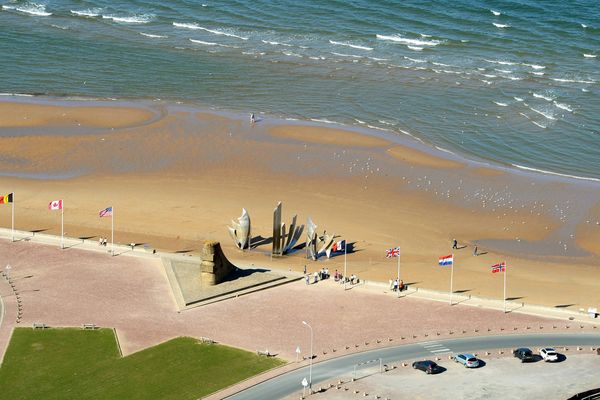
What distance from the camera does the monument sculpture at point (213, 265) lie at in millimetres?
111000

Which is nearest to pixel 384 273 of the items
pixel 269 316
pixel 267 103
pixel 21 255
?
pixel 269 316

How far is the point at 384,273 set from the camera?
388 feet

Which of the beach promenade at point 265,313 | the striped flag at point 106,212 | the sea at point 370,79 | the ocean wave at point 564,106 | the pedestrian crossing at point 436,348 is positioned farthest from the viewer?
the ocean wave at point 564,106

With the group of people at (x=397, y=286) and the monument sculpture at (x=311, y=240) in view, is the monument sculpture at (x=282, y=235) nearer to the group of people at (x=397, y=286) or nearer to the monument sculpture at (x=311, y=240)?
the monument sculpture at (x=311, y=240)

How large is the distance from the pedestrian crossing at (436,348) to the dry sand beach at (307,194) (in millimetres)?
13084

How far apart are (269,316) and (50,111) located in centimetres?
6375

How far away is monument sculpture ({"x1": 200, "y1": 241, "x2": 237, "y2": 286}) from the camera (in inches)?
4370

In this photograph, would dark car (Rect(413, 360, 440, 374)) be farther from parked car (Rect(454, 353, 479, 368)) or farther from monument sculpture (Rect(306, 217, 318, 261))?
monument sculpture (Rect(306, 217, 318, 261))

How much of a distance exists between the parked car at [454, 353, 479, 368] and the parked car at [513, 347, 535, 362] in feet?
12.1

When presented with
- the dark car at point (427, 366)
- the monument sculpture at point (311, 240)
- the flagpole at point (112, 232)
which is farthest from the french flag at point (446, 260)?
the flagpole at point (112, 232)

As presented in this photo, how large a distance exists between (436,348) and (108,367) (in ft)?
87.9

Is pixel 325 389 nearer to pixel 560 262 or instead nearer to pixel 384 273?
pixel 384 273

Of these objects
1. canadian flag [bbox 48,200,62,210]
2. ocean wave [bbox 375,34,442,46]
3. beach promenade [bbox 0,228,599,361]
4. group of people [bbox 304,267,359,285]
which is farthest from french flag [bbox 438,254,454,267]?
ocean wave [bbox 375,34,442,46]

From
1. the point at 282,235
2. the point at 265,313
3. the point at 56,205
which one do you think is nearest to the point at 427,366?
the point at 265,313
